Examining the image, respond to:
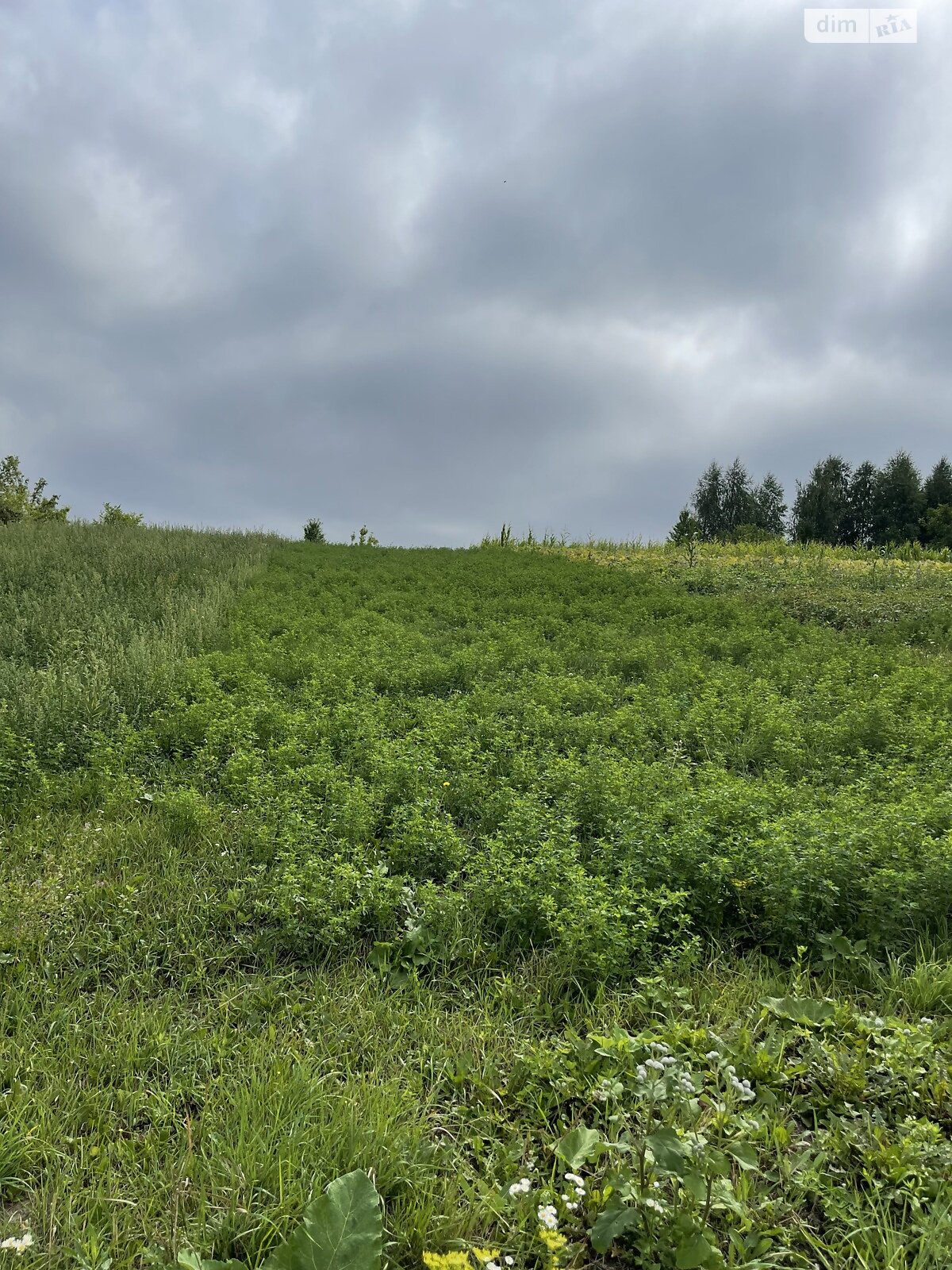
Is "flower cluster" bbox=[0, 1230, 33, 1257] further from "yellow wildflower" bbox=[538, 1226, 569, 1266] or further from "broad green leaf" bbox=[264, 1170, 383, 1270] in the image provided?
"yellow wildflower" bbox=[538, 1226, 569, 1266]

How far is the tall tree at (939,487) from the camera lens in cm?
5200

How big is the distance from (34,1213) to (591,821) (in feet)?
11.9

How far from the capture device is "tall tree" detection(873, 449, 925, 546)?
52625 mm

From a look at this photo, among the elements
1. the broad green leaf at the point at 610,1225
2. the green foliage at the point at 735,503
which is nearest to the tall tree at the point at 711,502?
the green foliage at the point at 735,503

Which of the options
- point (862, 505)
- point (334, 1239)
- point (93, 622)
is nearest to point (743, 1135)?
point (334, 1239)

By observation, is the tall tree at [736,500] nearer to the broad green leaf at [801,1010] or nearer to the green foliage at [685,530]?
the green foliage at [685,530]

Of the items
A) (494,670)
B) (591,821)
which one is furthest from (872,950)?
(494,670)

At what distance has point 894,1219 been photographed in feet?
7.12

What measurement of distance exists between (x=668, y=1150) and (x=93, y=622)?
10267 mm

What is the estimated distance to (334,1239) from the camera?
1.85 meters

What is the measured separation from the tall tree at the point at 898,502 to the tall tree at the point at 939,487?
1.77 feet

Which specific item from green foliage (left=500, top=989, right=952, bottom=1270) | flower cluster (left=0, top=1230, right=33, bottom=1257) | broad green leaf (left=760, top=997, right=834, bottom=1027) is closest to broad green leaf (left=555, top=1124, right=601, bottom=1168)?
green foliage (left=500, top=989, right=952, bottom=1270)

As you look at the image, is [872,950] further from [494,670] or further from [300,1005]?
[494,670]

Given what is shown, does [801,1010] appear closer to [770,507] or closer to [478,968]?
[478,968]
